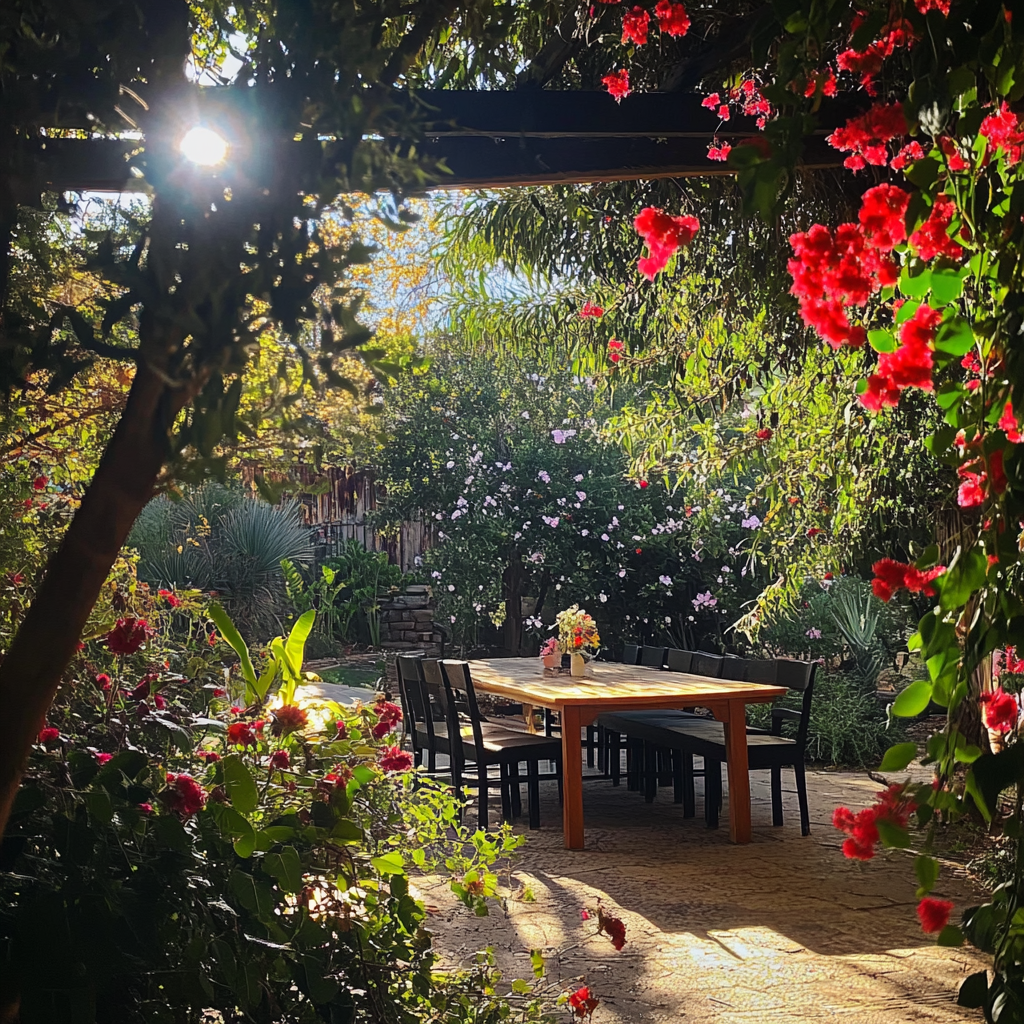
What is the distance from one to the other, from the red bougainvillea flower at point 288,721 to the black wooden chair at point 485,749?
293cm

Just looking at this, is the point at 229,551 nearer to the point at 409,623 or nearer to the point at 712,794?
the point at 409,623

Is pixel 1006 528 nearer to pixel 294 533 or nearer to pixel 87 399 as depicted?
pixel 87 399

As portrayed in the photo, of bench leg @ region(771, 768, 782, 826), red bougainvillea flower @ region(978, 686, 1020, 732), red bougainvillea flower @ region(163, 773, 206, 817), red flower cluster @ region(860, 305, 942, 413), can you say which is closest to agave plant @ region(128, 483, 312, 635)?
bench leg @ region(771, 768, 782, 826)

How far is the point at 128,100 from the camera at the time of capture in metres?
1.11

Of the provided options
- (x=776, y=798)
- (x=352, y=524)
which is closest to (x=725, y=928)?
(x=776, y=798)

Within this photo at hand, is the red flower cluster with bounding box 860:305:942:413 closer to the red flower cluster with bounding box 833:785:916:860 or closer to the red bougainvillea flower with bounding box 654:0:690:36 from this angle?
the red flower cluster with bounding box 833:785:916:860

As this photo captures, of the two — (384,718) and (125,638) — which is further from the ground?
(125,638)

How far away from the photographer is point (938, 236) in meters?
1.40

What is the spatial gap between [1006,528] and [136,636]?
69.3 inches

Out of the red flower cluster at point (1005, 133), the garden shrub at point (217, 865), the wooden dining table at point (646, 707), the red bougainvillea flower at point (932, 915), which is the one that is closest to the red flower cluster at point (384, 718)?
the garden shrub at point (217, 865)

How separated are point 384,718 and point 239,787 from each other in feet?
3.11

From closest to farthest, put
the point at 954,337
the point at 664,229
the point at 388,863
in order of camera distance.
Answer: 1. the point at 954,337
2. the point at 664,229
3. the point at 388,863

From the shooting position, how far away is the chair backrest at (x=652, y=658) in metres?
7.07

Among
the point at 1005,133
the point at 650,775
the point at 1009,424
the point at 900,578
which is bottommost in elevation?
the point at 650,775
